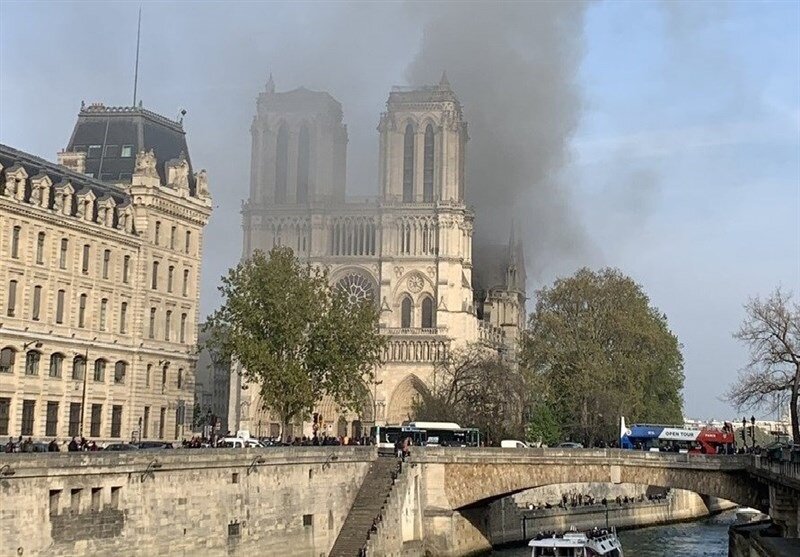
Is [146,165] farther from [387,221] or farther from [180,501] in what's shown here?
[387,221]

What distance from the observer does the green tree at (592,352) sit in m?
104

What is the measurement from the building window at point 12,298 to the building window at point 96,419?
9006 millimetres

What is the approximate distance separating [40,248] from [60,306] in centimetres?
358

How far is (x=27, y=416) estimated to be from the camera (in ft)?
230

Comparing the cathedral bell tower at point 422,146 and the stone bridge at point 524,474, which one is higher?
the cathedral bell tower at point 422,146

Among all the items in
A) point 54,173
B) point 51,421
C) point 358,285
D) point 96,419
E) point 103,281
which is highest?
point 358,285

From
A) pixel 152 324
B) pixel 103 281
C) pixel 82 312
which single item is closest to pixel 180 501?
pixel 82 312

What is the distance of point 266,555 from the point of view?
55.7 meters

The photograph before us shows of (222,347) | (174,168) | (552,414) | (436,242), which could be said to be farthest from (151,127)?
(436,242)

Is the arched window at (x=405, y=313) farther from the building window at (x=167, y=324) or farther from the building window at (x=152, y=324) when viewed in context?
the building window at (x=152, y=324)

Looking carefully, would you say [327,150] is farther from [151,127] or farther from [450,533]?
[450,533]

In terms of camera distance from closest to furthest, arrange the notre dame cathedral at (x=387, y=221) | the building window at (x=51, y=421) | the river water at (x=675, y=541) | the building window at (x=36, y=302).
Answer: the building window at (x=36, y=302), the building window at (x=51, y=421), the river water at (x=675, y=541), the notre dame cathedral at (x=387, y=221)

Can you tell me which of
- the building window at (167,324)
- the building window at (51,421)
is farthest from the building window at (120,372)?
the building window at (51,421)

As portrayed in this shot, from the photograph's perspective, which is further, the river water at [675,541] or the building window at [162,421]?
the building window at [162,421]
